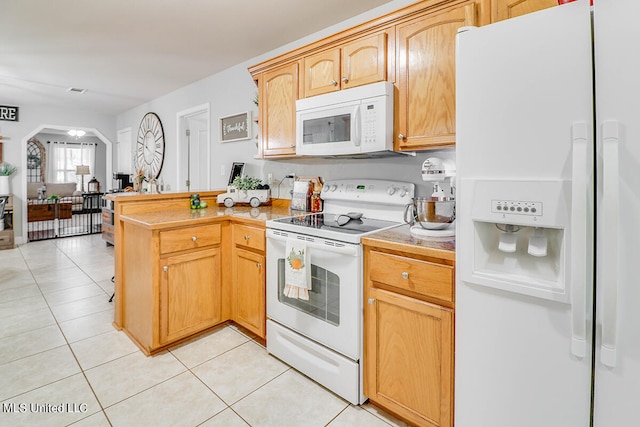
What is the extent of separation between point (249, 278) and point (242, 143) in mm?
1791

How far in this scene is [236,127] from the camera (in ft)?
12.0

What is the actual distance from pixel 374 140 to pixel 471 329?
44.4 inches

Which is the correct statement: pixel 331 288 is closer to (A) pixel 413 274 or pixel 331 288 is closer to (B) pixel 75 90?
(A) pixel 413 274

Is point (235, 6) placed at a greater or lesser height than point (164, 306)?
greater

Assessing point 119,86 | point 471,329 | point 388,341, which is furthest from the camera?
point 119,86

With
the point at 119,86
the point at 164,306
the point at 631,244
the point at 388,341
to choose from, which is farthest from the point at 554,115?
the point at 119,86

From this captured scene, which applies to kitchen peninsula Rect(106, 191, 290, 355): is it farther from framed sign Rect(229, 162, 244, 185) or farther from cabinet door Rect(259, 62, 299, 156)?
framed sign Rect(229, 162, 244, 185)

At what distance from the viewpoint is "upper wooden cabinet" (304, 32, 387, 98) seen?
1982mm

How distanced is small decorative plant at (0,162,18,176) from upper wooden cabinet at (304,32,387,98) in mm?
5925

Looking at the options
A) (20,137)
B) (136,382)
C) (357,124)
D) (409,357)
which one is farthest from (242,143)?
(20,137)

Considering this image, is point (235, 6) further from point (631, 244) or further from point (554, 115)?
point (631, 244)

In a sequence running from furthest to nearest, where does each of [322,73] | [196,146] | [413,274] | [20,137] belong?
1. [20,137]
2. [196,146]
3. [322,73]
4. [413,274]

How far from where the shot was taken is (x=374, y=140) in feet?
6.33

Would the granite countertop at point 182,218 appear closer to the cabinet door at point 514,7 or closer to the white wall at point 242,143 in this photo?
the white wall at point 242,143
